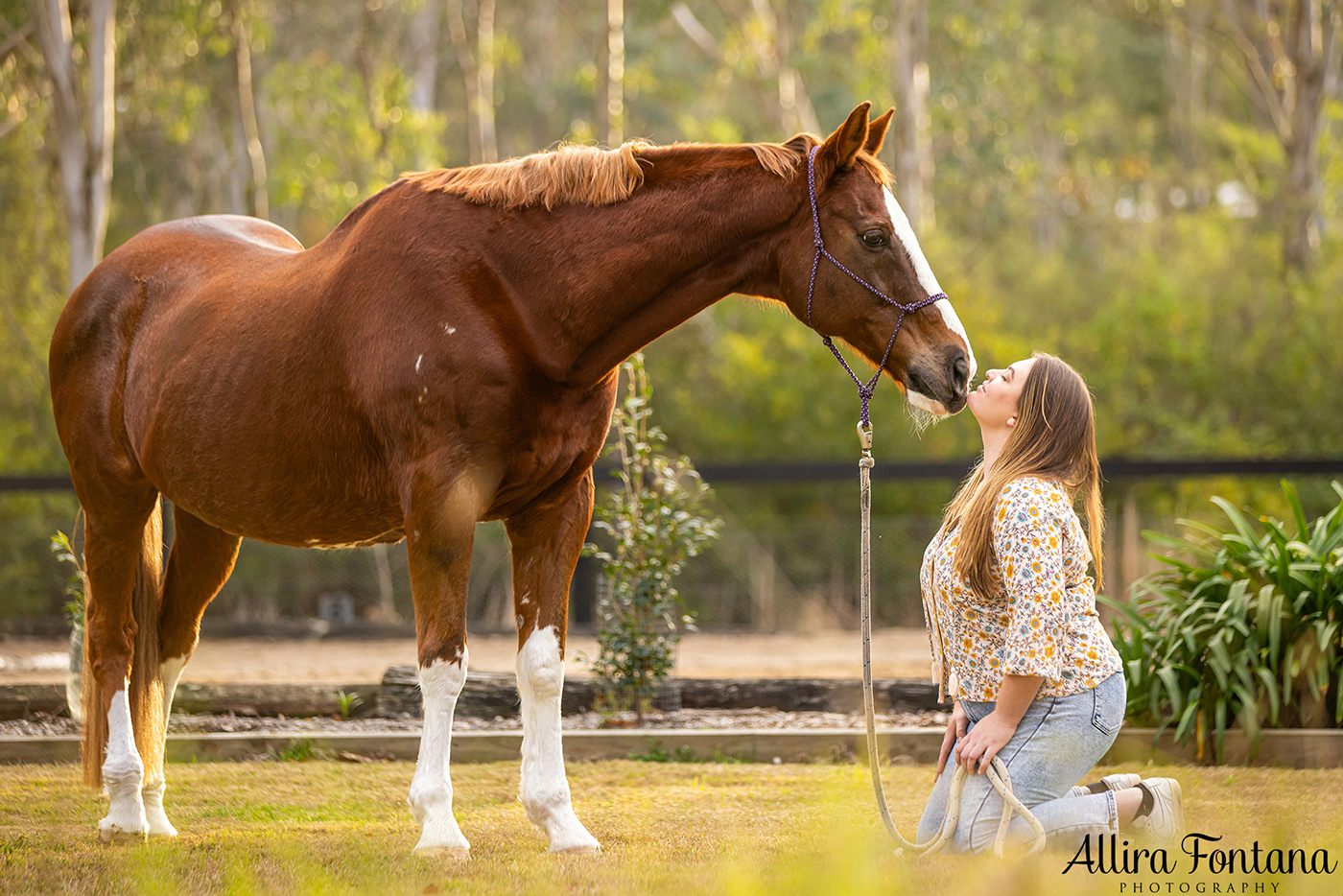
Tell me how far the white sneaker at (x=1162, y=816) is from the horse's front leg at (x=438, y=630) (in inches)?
71.8

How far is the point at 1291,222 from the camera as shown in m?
14.8

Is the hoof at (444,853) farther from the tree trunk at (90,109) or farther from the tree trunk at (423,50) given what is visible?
the tree trunk at (423,50)

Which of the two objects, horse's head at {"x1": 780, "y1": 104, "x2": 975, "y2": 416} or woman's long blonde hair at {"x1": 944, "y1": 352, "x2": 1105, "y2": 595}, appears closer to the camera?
woman's long blonde hair at {"x1": 944, "y1": 352, "x2": 1105, "y2": 595}

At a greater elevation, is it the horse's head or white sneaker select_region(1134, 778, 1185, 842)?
the horse's head

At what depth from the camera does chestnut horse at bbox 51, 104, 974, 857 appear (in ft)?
10.7

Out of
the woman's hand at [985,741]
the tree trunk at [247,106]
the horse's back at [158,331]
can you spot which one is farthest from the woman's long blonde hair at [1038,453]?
the tree trunk at [247,106]

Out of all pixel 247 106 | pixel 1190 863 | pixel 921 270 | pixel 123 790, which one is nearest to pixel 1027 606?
pixel 1190 863

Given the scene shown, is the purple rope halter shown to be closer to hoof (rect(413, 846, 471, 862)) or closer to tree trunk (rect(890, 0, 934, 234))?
hoof (rect(413, 846, 471, 862))

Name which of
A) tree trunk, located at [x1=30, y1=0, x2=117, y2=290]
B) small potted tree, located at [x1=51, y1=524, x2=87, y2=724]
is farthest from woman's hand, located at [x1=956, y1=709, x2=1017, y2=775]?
tree trunk, located at [x1=30, y1=0, x2=117, y2=290]

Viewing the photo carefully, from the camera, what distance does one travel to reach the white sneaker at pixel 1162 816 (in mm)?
3137

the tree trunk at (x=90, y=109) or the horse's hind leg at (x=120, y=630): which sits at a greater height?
the tree trunk at (x=90, y=109)

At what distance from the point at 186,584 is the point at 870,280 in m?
2.72

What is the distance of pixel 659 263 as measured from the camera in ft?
11.0

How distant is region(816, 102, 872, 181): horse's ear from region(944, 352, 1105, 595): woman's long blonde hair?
2.55 feet
